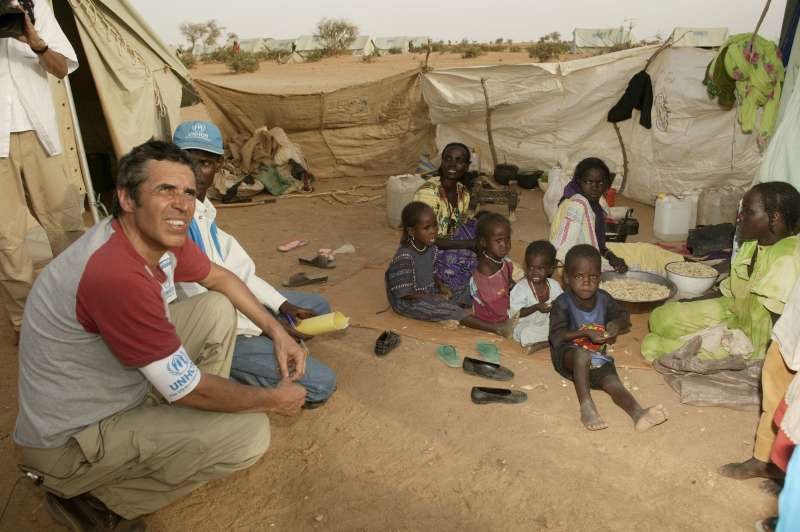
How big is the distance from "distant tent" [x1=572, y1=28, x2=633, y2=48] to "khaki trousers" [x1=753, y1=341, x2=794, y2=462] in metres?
31.1

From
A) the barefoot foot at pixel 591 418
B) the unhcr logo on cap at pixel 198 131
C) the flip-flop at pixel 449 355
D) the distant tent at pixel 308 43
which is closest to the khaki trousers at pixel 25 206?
the unhcr logo on cap at pixel 198 131

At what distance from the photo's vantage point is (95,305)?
182cm

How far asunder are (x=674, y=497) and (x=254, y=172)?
23.5 feet

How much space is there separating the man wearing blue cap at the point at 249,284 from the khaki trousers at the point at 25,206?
1.46 meters

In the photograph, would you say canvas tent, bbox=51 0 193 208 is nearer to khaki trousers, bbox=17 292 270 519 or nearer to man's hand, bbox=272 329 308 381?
man's hand, bbox=272 329 308 381

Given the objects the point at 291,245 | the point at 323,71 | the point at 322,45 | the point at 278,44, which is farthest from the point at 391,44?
the point at 291,245

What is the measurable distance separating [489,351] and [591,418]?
0.86 metres

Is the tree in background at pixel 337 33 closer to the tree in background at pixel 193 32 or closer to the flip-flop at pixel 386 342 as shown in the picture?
the tree in background at pixel 193 32

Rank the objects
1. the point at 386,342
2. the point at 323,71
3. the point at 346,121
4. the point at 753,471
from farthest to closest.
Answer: the point at 323,71 → the point at 346,121 → the point at 386,342 → the point at 753,471

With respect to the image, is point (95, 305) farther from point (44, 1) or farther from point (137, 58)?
point (137, 58)

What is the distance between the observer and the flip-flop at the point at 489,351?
3465 millimetres

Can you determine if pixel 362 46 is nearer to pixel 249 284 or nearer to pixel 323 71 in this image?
pixel 323 71

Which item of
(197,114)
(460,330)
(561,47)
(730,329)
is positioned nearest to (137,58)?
(460,330)

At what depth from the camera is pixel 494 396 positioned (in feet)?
9.93
